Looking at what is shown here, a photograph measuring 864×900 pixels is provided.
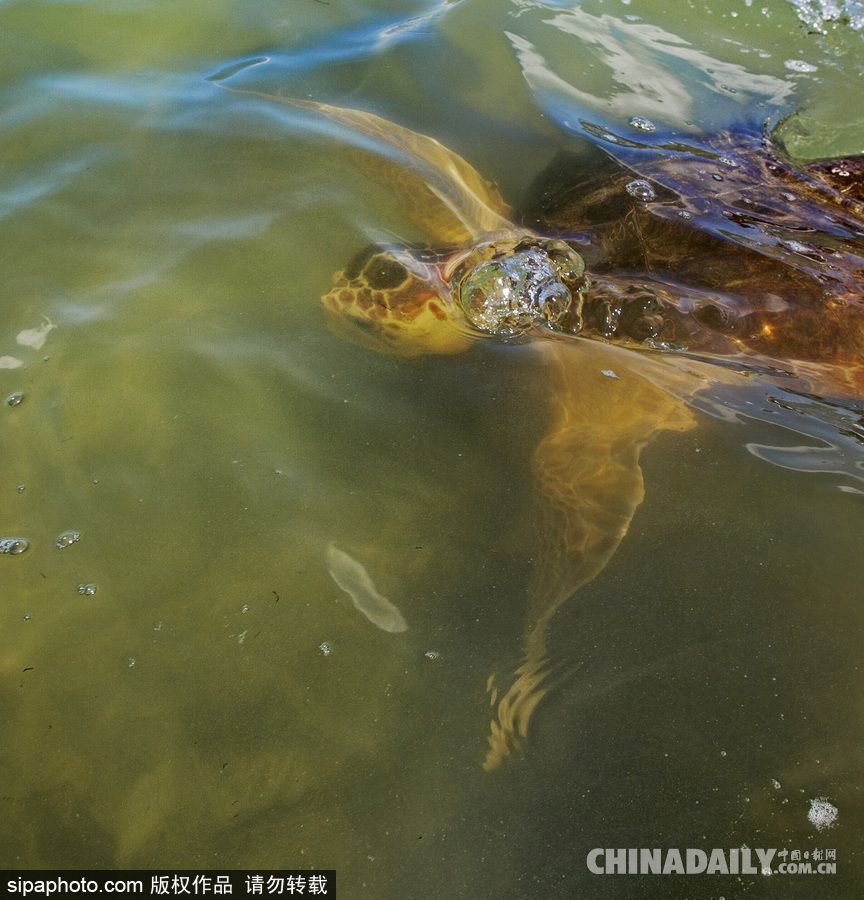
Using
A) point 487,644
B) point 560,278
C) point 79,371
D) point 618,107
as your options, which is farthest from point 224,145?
point 487,644

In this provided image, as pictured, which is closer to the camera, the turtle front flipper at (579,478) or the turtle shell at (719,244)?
the turtle front flipper at (579,478)

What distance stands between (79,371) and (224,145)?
119 centimetres

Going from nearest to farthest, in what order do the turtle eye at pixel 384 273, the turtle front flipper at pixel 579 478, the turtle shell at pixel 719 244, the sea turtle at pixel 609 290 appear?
the turtle front flipper at pixel 579 478 → the sea turtle at pixel 609 290 → the turtle shell at pixel 719 244 → the turtle eye at pixel 384 273

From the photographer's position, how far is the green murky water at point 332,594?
1.20 m

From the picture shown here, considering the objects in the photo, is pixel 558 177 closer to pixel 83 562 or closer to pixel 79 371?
pixel 79 371

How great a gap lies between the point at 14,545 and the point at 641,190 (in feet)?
7.44

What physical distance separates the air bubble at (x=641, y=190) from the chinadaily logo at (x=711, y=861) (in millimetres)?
2029

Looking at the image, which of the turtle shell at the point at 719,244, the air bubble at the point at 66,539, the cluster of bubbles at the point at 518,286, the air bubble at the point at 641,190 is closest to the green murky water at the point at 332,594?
the air bubble at the point at 66,539

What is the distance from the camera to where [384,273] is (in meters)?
2.12

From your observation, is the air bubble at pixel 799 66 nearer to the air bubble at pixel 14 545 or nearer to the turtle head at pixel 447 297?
the turtle head at pixel 447 297

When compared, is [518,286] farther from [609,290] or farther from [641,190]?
[641,190]

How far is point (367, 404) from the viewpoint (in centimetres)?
178

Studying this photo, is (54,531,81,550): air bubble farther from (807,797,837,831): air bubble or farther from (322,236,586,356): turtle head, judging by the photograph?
(807,797,837,831): air bubble

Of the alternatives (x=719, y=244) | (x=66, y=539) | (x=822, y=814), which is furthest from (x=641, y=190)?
(x=66, y=539)
